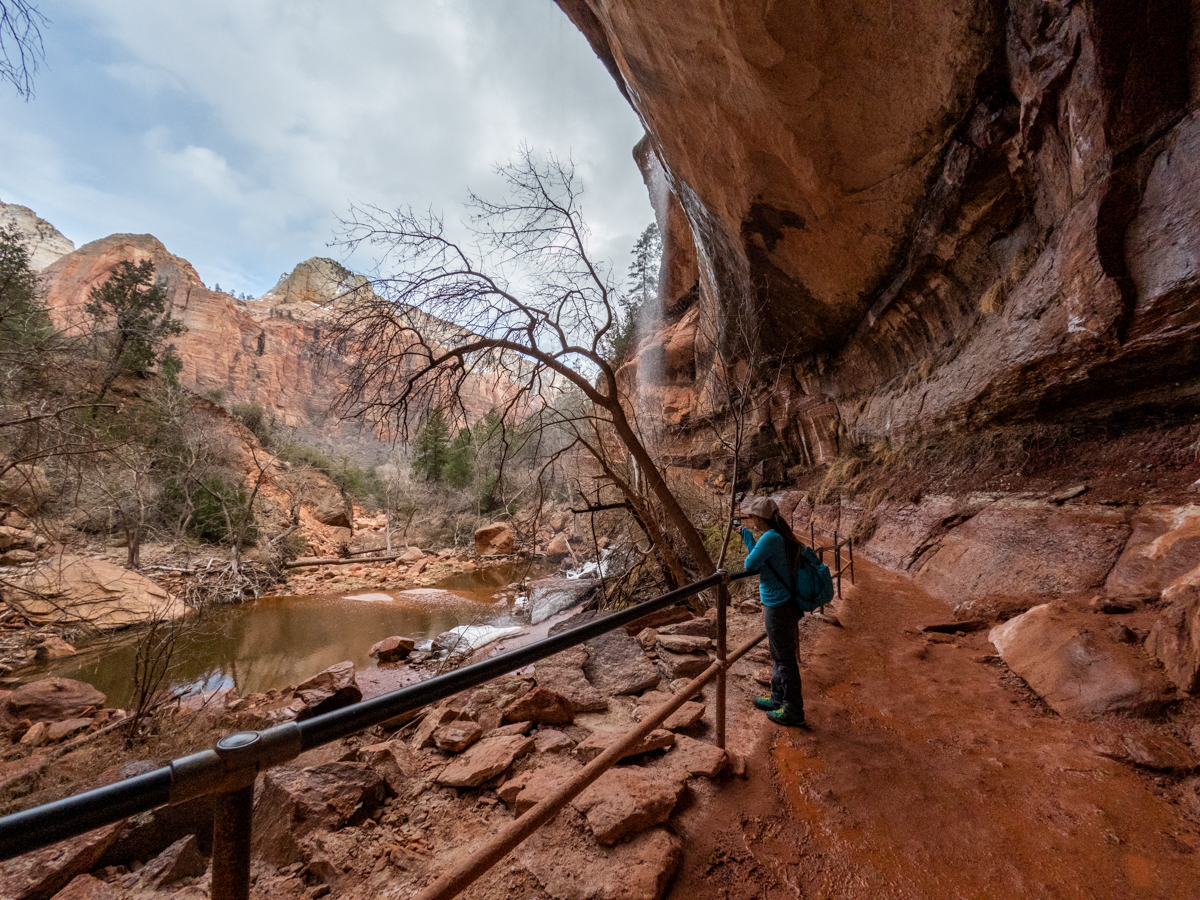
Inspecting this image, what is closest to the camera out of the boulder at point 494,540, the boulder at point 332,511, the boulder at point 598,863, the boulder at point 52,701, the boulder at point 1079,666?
the boulder at point 598,863

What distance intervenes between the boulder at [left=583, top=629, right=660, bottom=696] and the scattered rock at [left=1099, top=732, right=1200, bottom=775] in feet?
9.06

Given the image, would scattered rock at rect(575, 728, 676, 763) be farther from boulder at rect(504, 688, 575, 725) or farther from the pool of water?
the pool of water

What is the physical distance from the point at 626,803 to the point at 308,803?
5.54ft

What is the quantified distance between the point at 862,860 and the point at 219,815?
7.78 ft

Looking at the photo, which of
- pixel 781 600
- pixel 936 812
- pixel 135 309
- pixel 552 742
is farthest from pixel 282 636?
pixel 135 309

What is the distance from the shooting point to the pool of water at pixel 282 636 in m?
7.76

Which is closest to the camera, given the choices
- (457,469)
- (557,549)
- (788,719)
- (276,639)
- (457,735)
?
(788,719)

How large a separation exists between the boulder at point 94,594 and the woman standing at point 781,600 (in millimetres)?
10768

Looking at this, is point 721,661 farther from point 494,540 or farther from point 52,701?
point 494,540

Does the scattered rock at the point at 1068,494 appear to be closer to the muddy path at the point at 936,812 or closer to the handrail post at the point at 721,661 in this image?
the muddy path at the point at 936,812

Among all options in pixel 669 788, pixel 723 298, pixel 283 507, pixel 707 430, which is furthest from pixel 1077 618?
pixel 283 507

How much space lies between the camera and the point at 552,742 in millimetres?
2902

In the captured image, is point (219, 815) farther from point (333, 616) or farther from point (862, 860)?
point (333, 616)

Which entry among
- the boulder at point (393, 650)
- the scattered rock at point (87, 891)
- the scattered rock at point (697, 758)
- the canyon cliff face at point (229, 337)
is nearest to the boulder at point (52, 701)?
the boulder at point (393, 650)
